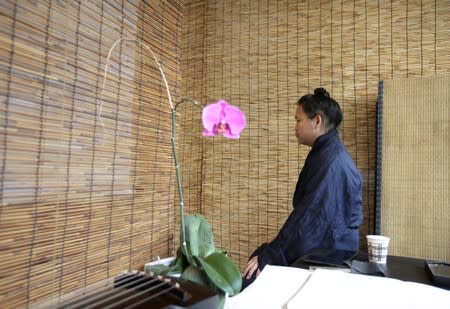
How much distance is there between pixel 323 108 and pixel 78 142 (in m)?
1.23

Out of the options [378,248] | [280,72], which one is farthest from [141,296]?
[280,72]

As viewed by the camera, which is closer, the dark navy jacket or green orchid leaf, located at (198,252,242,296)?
green orchid leaf, located at (198,252,242,296)

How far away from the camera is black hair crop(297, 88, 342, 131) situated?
160 centimetres

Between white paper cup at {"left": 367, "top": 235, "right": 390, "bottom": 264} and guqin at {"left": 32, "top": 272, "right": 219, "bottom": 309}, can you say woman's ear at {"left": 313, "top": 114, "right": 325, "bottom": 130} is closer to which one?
white paper cup at {"left": 367, "top": 235, "right": 390, "bottom": 264}

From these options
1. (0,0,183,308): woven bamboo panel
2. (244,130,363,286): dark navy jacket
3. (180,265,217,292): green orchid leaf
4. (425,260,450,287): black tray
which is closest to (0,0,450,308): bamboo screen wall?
(0,0,183,308): woven bamboo panel

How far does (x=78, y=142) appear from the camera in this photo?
702 millimetres

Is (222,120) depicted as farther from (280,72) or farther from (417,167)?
(280,72)

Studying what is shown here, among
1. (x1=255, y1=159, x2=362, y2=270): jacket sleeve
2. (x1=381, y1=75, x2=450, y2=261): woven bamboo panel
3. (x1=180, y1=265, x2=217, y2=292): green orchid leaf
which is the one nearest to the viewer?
(x1=180, y1=265, x2=217, y2=292): green orchid leaf

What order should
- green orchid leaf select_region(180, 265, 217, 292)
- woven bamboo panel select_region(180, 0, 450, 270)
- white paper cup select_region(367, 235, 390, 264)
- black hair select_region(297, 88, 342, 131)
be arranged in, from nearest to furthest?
green orchid leaf select_region(180, 265, 217, 292) < white paper cup select_region(367, 235, 390, 264) < black hair select_region(297, 88, 342, 131) < woven bamboo panel select_region(180, 0, 450, 270)

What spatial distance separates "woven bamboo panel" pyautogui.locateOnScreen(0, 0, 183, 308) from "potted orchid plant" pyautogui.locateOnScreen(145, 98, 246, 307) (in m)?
0.23

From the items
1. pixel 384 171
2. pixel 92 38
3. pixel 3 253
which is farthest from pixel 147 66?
pixel 384 171

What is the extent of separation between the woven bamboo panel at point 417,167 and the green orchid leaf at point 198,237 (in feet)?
4.09

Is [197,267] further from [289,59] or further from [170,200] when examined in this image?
[289,59]

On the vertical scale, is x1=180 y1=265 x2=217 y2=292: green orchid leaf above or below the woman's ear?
below
